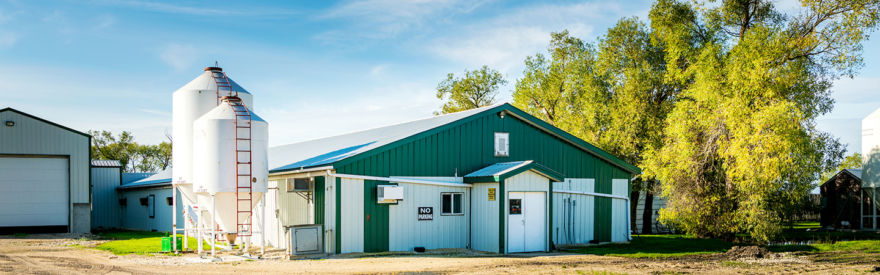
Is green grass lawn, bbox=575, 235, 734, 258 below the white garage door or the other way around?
below

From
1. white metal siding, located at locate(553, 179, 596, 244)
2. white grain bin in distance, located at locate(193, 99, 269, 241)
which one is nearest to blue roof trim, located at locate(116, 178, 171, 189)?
white grain bin in distance, located at locate(193, 99, 269, 241)

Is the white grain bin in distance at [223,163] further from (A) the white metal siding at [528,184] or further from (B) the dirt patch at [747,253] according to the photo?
(B) the dirt patch at [747,253]

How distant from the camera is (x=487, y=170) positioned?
62.1 feet

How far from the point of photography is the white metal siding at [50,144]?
2602cm

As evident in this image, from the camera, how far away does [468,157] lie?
19344mm

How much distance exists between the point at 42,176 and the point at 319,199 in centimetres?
1570

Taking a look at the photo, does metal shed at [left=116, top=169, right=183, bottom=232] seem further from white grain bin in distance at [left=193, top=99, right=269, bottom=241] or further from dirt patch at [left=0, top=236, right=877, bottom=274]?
white grain bin in distance at [left=193, top=99, right=269, bottom=241]

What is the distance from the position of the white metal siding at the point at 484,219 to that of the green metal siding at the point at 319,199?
A: 168 inches

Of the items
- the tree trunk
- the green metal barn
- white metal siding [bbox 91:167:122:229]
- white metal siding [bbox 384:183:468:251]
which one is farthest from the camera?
white metal siding [bbox 91:167:122:229]

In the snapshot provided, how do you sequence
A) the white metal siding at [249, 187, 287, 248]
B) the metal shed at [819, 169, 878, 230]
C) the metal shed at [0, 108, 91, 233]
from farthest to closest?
the metal shed at [819, 169, 878, 230]
the metal shed at [0, 108, 91, 233]
the white metal siding at [249, 187, 287, 248]

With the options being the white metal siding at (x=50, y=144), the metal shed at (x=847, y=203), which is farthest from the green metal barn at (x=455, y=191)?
the metal shed at (x=847, y=203)

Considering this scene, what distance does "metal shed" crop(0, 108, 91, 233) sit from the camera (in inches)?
1030

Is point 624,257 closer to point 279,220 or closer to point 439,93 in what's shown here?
point 279,220

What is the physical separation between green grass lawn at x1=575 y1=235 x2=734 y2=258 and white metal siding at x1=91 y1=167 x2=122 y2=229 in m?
25.1
